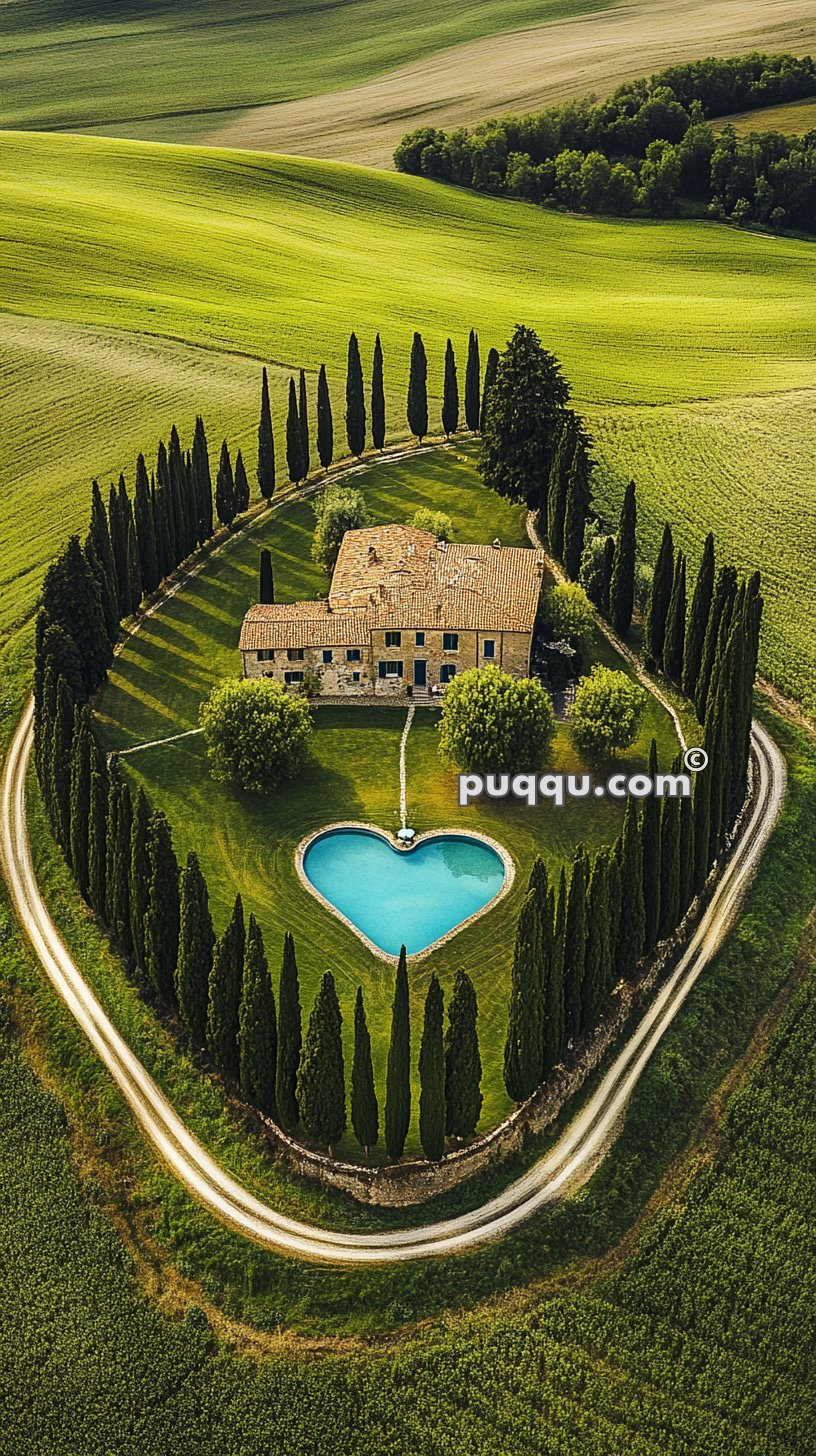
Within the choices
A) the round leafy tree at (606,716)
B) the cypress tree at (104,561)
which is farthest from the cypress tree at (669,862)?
the cypress tree at (104,561)

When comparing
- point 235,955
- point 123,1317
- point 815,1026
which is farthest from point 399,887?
point 123,1317

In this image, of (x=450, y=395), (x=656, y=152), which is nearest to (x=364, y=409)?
(x=450, y=395)

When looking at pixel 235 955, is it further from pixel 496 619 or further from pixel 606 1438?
pixel 496 619

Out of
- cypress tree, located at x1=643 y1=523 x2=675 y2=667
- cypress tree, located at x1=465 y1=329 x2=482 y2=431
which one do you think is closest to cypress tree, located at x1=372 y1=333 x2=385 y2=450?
cypress tree, located at x1=465 y1=329 x2=482 y2=431

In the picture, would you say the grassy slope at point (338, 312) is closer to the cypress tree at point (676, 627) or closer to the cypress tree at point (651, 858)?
the cypress tree at point (676, 627)

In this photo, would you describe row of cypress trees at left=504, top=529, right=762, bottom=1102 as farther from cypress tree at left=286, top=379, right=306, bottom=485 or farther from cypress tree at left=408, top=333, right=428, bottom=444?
cypress tree at left=408, top=333, right=428, bottom=444

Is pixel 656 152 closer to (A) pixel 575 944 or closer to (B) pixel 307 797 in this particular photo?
(B) pixel 307 797
